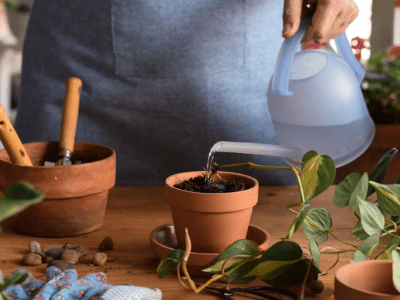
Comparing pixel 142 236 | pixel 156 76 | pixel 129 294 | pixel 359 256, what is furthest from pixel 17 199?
pixel 156 76

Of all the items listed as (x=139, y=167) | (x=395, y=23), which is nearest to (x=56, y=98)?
(x=139, y=167)

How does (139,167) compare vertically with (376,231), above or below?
below

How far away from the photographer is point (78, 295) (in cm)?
38

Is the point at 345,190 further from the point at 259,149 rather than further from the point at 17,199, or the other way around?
the point at 17,199

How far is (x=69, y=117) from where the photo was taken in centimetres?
67

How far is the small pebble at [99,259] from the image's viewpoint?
488 millimetres

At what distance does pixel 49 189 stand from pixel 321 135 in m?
0.42

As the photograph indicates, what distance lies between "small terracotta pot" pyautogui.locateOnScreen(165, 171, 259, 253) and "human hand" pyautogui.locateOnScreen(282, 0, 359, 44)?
28 cm

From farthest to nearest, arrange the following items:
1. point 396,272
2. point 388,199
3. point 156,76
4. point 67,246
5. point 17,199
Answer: point 156,76
point 67,246
point 388,199
point 396,272
point 17,199

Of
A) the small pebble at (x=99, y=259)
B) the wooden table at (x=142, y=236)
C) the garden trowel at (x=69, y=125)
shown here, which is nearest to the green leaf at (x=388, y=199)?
the wooden table at (x=142, y=236)

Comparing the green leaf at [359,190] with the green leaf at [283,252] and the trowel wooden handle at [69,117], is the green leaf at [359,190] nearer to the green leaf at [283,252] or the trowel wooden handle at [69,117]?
the green leaf at [283,252]

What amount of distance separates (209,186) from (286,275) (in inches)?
5.2

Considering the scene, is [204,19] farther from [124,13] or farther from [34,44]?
[34,44]

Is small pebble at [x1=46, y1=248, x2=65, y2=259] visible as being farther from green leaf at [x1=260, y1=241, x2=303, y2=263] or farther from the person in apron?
the person in apron
